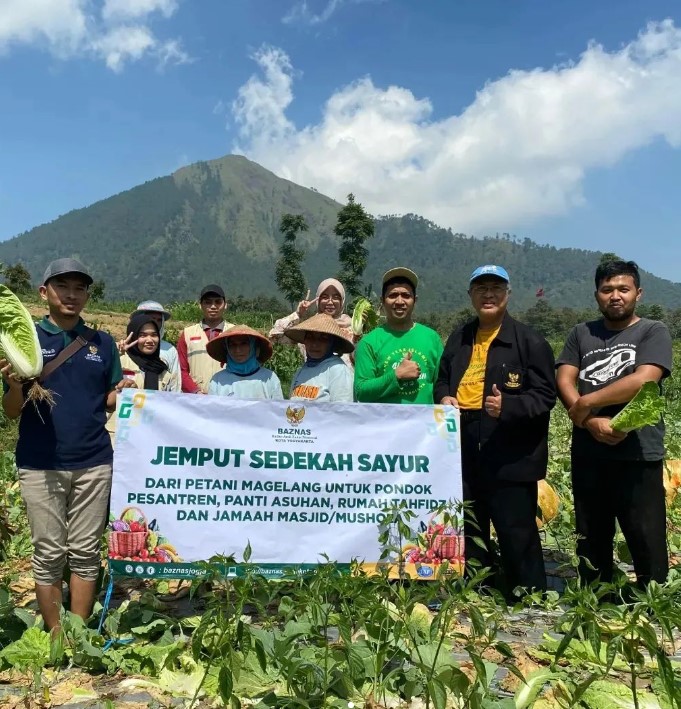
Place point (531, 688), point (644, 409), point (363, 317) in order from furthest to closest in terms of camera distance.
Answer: point (363, 317) < point (644, 409) < point (531, 688)

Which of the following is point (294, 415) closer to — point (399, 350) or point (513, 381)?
point (399, 350)

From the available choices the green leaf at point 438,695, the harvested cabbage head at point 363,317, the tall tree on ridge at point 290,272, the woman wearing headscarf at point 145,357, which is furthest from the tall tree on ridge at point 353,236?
the green leaf at point 438,695

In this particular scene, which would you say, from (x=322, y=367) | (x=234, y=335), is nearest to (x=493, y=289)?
(x=322, y=367)

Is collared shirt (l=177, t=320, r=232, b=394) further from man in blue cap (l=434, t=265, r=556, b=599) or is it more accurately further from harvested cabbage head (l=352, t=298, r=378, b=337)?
man in blue cap (l=434, t=265, r=556, b=599)

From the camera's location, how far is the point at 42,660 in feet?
9.77

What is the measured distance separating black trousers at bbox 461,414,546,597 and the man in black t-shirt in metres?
0.35

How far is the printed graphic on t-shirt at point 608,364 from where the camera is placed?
366 centimetres

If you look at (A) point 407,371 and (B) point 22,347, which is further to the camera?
(A) point 407,371

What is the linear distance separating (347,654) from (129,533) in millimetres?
1546

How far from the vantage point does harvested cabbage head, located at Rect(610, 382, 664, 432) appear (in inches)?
128

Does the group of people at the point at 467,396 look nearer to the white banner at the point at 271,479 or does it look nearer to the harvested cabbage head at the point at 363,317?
the white banner at the point at 271,479

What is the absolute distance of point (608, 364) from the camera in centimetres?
371

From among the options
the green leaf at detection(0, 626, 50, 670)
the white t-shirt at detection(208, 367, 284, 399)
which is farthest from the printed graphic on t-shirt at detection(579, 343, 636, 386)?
the green leaf at detection(0, 626, 50, 670)

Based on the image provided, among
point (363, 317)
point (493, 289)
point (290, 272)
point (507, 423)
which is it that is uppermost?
point (290, 272)
